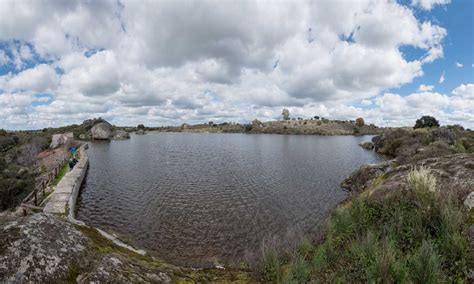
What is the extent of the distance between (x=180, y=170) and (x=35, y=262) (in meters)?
30.7

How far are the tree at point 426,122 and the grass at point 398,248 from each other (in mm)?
Result: 79530

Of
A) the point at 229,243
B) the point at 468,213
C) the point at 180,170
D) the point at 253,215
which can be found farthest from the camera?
the point at 180,170

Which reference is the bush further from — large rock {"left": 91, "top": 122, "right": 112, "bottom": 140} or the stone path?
large rock {"left": 91, "top": 122, "right": 112, "bottom": 140}

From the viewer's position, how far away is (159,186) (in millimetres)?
25312

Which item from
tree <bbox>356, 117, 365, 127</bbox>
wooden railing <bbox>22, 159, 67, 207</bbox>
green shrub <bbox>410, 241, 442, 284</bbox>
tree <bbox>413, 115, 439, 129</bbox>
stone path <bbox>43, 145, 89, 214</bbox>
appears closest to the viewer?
green shrub <bbox>410, 241, 442, 284</bbox>

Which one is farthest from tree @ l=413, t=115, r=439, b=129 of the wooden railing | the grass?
the wooden railing

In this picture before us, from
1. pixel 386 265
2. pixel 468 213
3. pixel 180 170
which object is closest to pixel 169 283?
pixel 386 265

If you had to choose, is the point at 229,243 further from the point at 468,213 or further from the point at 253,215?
the point at 468,213

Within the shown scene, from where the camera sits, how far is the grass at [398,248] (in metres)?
4.93

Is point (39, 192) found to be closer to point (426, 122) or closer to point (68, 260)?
point (68, 260)

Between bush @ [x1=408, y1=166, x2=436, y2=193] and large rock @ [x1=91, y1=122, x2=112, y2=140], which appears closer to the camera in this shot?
bush @ [x1=408, y1=166, x2=436, y2=193]

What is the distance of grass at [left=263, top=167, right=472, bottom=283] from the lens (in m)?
4.93

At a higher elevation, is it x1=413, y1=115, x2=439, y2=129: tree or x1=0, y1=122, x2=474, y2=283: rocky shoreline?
x1=413, y1=115, x2=439, y2=129: tree

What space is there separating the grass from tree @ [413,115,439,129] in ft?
261
